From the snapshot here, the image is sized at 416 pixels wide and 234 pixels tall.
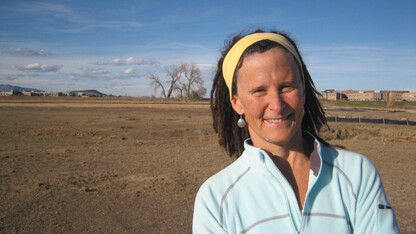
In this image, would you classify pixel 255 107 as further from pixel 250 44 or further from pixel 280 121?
pixel 250 44

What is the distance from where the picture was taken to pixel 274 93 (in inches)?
57.3

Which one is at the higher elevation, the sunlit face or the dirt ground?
the sunlit face

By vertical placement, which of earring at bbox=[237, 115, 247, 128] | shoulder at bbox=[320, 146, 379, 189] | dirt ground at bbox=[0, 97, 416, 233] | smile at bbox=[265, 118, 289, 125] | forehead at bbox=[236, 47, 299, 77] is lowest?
dirt ground at bbox=[0, 97, 416, 233]

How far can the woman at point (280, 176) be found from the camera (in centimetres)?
132

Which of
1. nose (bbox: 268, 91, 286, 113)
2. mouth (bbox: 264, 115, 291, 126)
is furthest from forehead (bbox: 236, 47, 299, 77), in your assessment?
mouth (bbox: 264, 115, 291, 126)

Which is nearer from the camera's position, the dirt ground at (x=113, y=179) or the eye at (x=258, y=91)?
the eye at (x=258, y=91)

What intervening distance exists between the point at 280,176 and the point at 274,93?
1.15 ft

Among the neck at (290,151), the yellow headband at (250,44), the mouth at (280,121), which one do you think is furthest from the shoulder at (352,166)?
the yellow headband at (250,44)

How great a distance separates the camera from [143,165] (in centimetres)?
889

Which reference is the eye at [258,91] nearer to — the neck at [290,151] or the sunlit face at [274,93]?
the sunlit face at [274,93]

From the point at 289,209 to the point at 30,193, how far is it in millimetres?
6411

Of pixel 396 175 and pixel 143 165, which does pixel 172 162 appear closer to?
pixel 143 165

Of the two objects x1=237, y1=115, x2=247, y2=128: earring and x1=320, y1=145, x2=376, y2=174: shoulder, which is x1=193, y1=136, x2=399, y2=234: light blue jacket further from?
x1=237, y1=115, x2=247, y2=128: earring

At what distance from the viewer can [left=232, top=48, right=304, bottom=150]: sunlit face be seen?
145 centimetres
